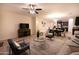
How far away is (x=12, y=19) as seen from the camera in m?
2.39

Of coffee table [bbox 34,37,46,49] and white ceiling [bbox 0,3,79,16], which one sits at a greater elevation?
white ceiling [bbox 0,3,79,16]

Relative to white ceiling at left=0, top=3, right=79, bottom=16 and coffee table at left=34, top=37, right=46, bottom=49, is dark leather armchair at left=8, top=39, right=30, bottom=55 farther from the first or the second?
white ceiling at left=0, top=3, right=79, bottom=16

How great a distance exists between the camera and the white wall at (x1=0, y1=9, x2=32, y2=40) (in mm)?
2367

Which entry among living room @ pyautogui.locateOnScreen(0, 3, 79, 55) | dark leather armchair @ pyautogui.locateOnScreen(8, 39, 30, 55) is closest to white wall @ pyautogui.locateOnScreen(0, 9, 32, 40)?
living room @ pyautogui.locateOnScreen(0, 3, 79, 55)

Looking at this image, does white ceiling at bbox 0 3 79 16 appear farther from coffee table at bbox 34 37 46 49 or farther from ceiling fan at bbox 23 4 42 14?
coffee table at bbox 34 37 46 49

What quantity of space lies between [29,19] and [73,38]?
926 millimetres

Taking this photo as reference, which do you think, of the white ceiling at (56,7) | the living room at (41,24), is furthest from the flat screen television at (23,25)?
the white ceiling at (56,7)

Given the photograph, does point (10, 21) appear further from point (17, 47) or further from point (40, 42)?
point (40, 42)

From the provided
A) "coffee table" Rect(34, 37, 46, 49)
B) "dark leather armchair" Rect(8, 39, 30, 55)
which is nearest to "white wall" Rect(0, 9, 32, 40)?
"dark leather armchair" Rect(8, 39, 30, 55)

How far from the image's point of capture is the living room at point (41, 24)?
93.3 inches

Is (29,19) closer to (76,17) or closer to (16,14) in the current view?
(16,14)

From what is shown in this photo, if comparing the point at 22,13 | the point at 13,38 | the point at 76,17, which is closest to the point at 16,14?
the point at 22,13

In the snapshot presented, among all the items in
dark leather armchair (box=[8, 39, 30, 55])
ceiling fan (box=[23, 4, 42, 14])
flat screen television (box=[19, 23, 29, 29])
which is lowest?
dark leather armchair (box=[8, 39, 30, 55])

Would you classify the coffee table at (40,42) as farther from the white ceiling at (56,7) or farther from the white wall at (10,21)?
the white ceiling at (56,7)
